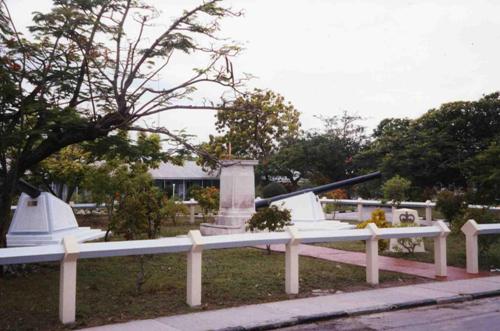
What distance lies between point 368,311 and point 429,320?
90cm

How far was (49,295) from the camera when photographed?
28.9 feet

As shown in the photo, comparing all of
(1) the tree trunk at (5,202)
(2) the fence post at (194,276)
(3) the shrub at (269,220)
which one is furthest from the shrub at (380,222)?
(1) the tree trunk at (5,202)

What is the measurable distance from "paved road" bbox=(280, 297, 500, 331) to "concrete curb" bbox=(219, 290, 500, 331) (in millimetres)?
106

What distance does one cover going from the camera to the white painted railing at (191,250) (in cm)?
684

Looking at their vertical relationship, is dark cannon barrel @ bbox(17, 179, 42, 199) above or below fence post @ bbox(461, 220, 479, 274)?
above

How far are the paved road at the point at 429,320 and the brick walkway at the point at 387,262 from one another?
2.62 metres

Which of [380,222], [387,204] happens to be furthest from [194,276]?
[387,204]

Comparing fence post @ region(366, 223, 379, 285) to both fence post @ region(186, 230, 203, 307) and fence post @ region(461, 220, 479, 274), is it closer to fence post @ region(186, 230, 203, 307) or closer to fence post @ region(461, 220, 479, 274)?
fence post @ region(461, 220, 479, 274)

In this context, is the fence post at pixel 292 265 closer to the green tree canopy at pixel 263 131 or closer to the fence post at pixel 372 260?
the fence post at pixel 372 260

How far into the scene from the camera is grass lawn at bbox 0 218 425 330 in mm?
7477

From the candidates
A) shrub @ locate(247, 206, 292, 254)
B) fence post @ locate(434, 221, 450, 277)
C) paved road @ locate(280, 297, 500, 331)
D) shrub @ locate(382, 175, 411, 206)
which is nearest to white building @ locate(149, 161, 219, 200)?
shrub @ locate(382, 175, 411, 206)

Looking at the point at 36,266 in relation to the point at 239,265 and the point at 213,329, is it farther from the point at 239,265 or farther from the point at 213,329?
the point at 213,329

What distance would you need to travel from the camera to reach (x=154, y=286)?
30.4 feet

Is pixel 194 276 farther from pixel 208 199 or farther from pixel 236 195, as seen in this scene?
pixel 208 199
